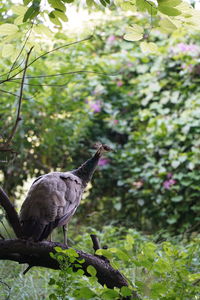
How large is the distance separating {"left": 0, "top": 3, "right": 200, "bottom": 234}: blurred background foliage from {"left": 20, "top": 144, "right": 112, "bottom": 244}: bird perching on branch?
2.17 m

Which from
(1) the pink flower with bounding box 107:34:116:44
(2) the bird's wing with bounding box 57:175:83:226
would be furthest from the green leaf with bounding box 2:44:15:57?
(1) the pink flower with bounding box 107:34:116:44

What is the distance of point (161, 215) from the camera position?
14.7 feet

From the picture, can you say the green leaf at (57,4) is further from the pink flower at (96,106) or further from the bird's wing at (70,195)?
the pink flower at (96,106)

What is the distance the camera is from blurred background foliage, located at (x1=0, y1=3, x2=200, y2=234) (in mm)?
4344

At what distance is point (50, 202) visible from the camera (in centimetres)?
174

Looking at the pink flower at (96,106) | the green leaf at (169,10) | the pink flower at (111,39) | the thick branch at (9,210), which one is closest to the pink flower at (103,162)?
the pink flower at (96,106)

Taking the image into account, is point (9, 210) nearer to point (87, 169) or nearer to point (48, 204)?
point (48, 204)

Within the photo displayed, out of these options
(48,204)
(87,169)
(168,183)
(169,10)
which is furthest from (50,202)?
(168,183)

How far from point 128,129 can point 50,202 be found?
324 cm

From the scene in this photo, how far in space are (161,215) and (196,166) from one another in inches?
25.3

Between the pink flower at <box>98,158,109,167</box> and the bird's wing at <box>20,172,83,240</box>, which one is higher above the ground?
the bird's wing at <box>20,172,83,240</box>

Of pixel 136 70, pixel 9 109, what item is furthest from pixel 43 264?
pixel 136 70

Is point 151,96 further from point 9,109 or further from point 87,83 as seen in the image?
point 9,109

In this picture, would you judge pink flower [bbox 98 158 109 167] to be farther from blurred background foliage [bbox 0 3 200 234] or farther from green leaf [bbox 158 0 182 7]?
green leaf [bbox 158 0 182 7]
